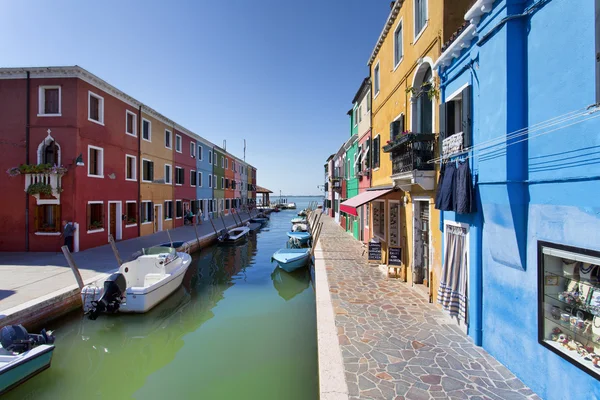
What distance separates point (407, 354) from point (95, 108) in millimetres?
18843

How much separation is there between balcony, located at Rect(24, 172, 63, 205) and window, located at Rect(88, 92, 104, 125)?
3.57 metres

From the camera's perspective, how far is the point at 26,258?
13672mm

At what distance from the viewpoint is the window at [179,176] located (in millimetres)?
26956

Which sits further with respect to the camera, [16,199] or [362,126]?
[362,126]

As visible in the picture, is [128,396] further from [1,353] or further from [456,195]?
[456,195]

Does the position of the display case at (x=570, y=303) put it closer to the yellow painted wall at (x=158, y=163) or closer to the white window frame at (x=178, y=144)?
the yellow painted wall at (x=158, y=163)

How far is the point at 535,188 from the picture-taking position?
4.40 m

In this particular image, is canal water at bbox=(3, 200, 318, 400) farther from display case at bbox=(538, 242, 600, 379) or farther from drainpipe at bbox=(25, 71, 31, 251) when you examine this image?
drainpipe at bbox=(25, 71, 31, 251)

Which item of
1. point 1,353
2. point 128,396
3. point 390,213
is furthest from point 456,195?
point 1,353

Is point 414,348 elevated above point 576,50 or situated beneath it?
situated beneath

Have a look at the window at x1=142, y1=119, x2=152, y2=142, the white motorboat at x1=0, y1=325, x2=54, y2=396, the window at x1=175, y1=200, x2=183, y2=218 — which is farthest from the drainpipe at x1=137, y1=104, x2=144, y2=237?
the white motorboat at x1=0, y1=325, x2=54, y2=396

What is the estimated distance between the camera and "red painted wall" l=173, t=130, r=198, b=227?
88.7 feet

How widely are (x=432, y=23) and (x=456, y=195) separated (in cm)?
438

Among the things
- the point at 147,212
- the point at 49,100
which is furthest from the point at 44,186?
the point at 147,212
